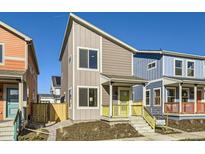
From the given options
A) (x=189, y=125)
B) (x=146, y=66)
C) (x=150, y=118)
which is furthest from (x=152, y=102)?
(x=150, y=118)

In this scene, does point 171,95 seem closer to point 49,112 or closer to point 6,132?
point 49,112

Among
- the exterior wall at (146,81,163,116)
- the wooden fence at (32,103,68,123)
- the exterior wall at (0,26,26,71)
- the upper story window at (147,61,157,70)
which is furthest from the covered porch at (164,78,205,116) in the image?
the exterior wall at (0,26,26,71)

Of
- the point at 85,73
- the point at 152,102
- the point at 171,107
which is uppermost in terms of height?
the point at 85,73

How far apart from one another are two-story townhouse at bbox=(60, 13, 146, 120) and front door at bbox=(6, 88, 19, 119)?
3838 millimetres

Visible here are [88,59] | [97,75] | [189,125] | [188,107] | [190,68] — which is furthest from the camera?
[190,68]

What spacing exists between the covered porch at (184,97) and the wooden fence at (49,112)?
8.68m

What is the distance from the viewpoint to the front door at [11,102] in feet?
46.8

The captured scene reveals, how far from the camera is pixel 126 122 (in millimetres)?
15125

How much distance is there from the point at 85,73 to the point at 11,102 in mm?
5392

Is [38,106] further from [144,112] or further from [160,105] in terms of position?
[160,105]

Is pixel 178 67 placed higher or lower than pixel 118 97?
higher

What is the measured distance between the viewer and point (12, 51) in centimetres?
1421
